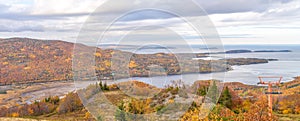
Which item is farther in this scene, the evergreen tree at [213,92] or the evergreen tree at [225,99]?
the evergreen tree at [225,99]

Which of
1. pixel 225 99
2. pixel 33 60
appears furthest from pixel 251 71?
pixel 33 60

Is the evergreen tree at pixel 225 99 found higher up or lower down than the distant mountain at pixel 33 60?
lower down

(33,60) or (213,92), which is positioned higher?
(33,60)

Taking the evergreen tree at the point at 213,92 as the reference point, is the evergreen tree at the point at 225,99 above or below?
below

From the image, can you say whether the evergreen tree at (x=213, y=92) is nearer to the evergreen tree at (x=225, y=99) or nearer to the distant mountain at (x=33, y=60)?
the evergreen tree at (x=225, y=99)

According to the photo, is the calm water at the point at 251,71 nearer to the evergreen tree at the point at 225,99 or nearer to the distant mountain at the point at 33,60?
the evergreen tree at the point at 225,99

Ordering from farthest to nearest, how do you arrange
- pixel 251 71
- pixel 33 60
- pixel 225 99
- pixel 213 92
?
pixel 33 60
pixel 251 71
pixel 225 99
pixel 213 92

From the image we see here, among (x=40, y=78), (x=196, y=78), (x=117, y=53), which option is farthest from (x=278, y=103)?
(x=40, y=78)

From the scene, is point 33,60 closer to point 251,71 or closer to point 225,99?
point 251,71

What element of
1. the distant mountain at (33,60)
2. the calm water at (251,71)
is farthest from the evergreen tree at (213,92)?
the distant mountain at (33,60)

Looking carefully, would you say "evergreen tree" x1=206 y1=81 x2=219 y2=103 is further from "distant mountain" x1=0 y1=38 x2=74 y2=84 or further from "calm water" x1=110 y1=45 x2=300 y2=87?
"distant mountain" x1=0 y1=38 x2=74 y2=84

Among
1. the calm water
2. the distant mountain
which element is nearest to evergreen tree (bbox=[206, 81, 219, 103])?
the calm water

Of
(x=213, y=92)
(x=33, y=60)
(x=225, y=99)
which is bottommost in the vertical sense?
(x=225, y=99)
